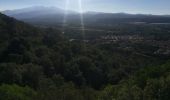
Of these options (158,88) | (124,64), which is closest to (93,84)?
(124,64)

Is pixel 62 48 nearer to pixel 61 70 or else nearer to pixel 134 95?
pixel 61 70

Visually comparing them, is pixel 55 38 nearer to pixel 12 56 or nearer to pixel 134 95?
pixel 12 56

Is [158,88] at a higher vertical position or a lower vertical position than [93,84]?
higher

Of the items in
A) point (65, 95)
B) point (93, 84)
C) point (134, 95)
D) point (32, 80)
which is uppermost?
point (134, 95)

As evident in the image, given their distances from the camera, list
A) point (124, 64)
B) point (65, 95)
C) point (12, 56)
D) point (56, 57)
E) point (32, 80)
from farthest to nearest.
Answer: point (124, 64)
point (56, 57)
point (12, 56)
point (32, 80)
point (65, 95)

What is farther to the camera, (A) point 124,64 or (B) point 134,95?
(A) point 124,64

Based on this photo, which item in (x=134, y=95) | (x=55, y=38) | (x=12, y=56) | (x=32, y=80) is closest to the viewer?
(x=134, y=95)
